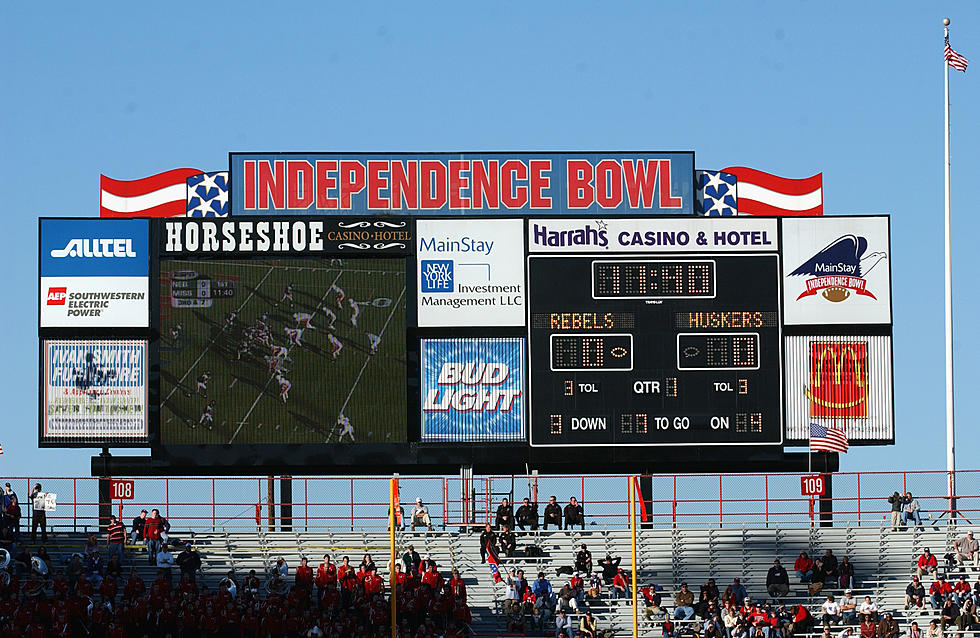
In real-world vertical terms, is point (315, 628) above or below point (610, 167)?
below

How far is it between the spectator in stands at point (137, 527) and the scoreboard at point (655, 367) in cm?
797

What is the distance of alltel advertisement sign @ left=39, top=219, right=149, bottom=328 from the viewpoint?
129 ft

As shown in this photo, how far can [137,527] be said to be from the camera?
40.2 m

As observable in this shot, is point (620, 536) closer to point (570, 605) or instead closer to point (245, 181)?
point (570, 605)

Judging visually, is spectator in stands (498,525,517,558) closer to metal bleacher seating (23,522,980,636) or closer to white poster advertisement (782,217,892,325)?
metal bleacher seating (23,522,980,636)

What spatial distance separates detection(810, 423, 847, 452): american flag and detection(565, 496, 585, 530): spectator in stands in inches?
190

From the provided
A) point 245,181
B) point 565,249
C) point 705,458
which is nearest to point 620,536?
point 705,458

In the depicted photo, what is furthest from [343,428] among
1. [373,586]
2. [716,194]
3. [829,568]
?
[829,568]

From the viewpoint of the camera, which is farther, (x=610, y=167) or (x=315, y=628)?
(x=610, y=167)

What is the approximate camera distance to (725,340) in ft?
128

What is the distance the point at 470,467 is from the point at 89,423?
737cm

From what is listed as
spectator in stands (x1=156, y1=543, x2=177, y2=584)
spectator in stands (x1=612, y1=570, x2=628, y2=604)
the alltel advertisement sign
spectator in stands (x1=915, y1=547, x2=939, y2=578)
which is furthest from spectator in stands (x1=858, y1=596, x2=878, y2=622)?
the alltel advertisement sign

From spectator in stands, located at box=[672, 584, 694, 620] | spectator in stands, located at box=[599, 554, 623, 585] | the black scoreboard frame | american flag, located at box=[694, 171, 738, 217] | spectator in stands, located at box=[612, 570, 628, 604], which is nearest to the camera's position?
spectator in stands, located at box=[672, 584, 694, 620]

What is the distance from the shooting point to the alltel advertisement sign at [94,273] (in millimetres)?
39250
